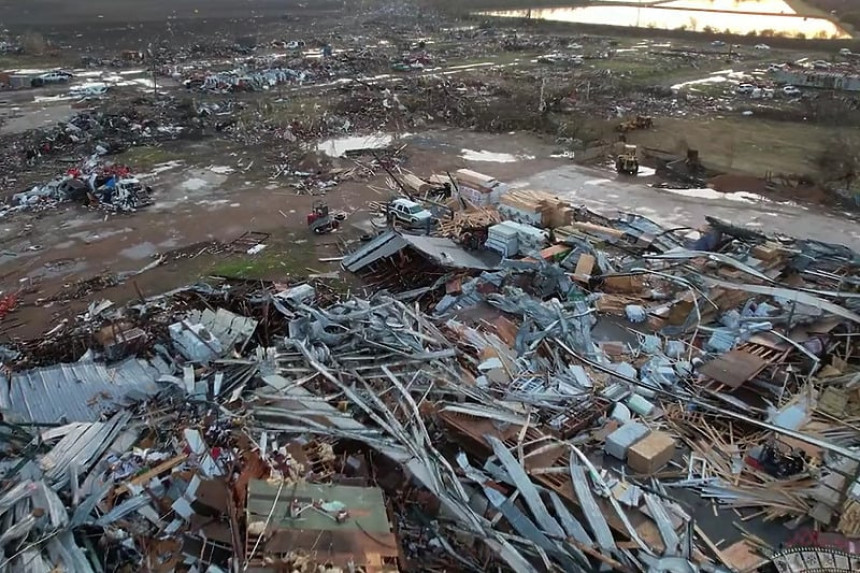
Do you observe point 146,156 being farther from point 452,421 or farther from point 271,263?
point 452,421

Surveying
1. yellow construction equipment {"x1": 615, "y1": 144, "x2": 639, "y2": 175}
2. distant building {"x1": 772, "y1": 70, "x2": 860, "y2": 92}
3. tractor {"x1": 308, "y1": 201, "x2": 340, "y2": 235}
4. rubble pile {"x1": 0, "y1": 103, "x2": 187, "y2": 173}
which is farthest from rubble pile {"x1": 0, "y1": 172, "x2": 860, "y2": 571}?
distant building {"x1": 772, "y1": 70, "x2": 860, "y2": 92}

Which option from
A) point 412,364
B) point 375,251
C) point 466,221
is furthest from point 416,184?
point 412,364

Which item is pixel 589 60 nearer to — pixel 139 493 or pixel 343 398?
pixel 343 398

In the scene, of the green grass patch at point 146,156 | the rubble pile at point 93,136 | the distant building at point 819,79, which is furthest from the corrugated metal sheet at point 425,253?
the distant building at point 819,79

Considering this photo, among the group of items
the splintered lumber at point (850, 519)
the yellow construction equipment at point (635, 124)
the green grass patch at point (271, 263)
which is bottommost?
the splintered lumber at point (850, 519)

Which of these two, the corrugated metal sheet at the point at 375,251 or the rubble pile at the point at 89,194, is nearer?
the corrugated metal sheet at the point at 375,251

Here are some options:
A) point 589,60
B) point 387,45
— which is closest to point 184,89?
point 387,45

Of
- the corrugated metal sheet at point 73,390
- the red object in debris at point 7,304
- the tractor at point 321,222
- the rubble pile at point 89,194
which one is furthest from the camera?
the rubble pile at point 89,194

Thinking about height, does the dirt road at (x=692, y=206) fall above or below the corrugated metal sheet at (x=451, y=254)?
below

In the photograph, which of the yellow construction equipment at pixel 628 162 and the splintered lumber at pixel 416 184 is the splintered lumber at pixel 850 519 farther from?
the yellow construction equipment at pixel 628 162
